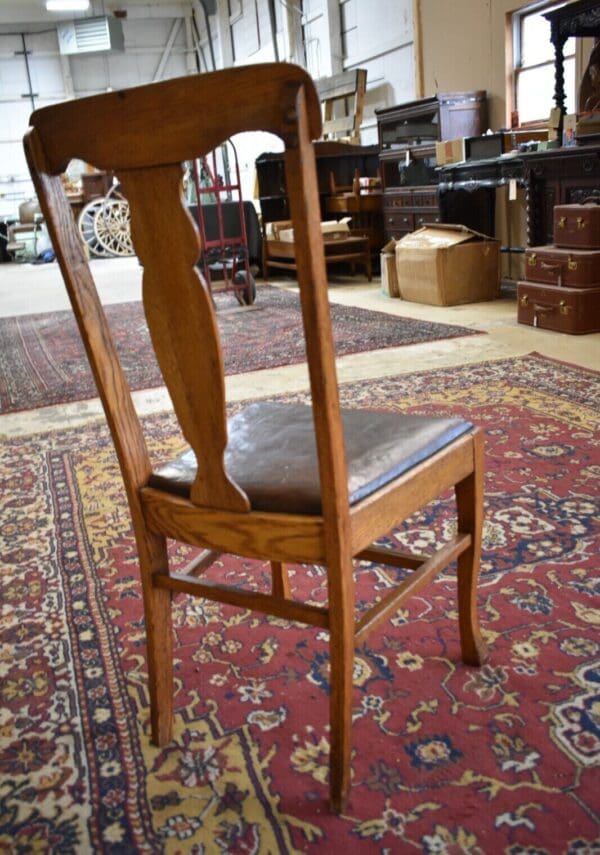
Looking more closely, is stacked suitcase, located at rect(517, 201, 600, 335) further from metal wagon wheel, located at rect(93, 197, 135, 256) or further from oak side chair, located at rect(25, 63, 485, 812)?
metal wagon wheel, located at rect(93, 197, 135, 256)

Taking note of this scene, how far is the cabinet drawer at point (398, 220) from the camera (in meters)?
7.06

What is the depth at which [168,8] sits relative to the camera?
15945 mm

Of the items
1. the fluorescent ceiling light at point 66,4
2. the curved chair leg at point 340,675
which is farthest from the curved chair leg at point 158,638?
the fluorescent ceiling light at point 66,4

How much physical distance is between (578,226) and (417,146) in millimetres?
2654

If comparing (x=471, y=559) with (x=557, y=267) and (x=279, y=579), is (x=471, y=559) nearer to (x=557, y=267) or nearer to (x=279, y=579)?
(x=279, y=579)

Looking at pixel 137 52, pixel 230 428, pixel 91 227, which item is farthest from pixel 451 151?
pixel 137 52

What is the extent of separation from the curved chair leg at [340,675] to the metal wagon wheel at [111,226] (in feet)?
39.7

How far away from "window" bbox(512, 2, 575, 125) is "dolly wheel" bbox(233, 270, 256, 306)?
95.9 inches

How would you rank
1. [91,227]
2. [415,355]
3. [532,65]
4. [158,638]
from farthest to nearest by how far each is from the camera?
[91,227]
[532,65]
[415,355]
[158,638]

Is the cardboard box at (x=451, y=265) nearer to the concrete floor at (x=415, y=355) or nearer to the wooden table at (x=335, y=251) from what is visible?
the concrete floor at (x=415, y=355)

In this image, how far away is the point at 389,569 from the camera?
77.4 inches

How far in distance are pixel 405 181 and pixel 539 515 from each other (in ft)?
18.1

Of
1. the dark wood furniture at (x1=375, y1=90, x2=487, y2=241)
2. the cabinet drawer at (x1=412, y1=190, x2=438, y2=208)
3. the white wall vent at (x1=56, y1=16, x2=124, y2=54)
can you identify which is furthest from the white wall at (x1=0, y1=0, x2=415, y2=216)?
the cabinet drawer at (x1=412, y1=190, x2=438, y2=208)

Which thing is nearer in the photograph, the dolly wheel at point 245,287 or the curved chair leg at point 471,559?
the curved chair leg at point 471,559
